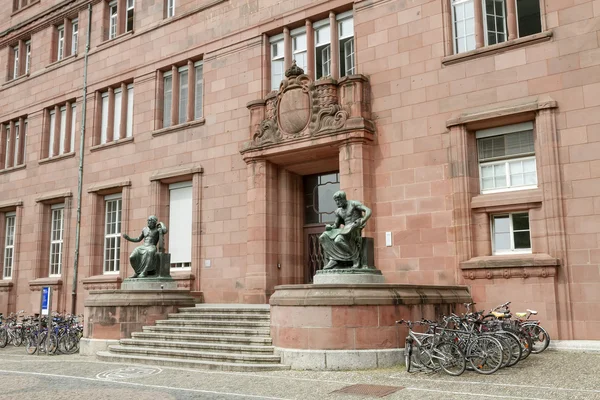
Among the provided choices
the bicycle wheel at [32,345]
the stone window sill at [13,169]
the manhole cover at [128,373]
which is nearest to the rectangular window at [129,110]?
the stone window sill at [13,169]

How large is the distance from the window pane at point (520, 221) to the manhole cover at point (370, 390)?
242 inches

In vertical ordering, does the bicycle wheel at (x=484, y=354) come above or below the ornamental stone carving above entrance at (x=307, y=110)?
below

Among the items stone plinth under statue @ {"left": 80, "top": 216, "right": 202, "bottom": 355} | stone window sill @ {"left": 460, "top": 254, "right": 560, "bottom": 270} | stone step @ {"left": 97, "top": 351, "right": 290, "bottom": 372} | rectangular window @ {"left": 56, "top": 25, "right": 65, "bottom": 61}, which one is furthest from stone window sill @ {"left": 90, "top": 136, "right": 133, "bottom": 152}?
stone window sill @ {"left": 460, "top": 254, "right": 560, "bottom": 270}

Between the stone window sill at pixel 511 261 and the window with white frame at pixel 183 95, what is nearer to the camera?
the stone window sill at pixel 511 261

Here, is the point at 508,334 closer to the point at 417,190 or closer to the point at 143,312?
the point at 417,190

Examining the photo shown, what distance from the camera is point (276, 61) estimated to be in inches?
750

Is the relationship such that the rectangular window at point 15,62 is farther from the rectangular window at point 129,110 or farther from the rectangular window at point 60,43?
the rectangular window at point 129,110

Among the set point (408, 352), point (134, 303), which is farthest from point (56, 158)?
point (408, 352)

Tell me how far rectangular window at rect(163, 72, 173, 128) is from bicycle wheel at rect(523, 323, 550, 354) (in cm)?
Answer: 1392

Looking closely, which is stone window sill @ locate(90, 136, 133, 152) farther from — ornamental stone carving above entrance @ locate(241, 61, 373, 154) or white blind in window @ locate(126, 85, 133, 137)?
ornamental stone carving above entrance @ locate(241, 61, 373, 154)

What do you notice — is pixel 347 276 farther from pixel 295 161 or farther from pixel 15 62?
pixel 15 62

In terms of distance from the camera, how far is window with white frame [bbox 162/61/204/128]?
67.6 ft

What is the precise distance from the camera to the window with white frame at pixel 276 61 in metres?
18.9

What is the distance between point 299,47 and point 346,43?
5.43ft
